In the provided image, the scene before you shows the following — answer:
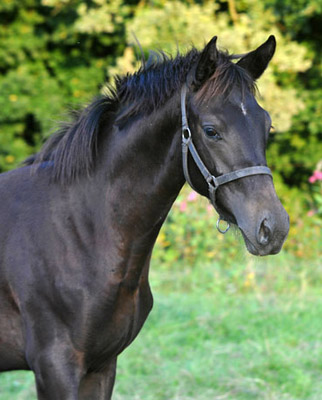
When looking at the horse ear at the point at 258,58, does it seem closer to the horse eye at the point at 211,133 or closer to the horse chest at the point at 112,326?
the horse eye at the point at 211,133

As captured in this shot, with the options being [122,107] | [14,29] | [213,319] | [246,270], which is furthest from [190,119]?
[14,29]

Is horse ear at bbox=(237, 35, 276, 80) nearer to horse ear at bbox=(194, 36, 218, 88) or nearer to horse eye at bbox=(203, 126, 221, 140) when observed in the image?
horse ear at bbox=(194, 36, 218, 88)

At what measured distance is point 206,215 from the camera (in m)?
7.14

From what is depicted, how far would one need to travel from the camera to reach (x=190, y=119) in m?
2.40

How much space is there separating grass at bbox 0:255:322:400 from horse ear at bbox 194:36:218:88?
2211 millimetres

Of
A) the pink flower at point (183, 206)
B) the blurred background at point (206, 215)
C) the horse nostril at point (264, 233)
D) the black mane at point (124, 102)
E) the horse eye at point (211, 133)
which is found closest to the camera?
the horse nostril at point (264, 233)

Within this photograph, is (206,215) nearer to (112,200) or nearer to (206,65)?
(112,200)

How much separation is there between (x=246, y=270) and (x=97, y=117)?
427 centimetres

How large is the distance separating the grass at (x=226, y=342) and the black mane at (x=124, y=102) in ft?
6.04

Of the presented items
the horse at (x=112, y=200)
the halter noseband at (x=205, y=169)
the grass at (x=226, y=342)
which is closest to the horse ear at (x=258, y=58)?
the horse at (x=112, y=200)

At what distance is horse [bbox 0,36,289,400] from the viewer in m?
2.33

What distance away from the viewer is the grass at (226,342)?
3.93 m

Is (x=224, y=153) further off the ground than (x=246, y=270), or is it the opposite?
(x=224, y=153)

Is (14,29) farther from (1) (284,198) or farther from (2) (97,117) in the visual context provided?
(2) (97,117)
